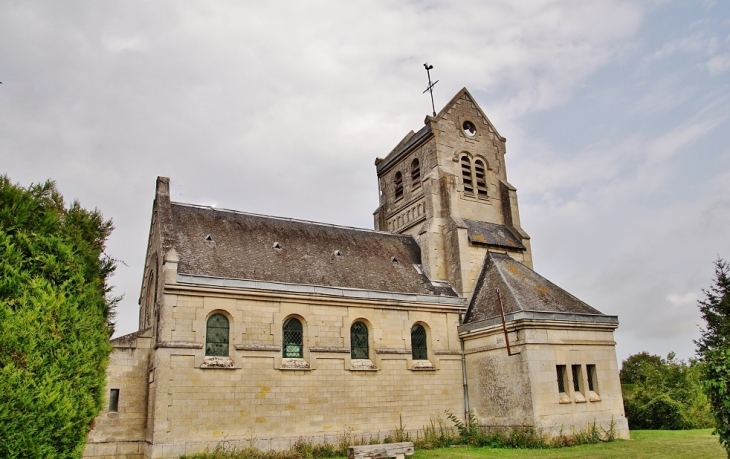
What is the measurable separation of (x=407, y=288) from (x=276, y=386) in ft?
23.4

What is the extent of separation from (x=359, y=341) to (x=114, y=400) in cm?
854

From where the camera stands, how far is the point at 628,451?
16.1 m

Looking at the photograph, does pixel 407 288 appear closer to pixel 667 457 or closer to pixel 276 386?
pixel 276 386

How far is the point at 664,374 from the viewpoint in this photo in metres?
27.1

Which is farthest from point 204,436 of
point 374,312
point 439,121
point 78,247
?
point 439,121

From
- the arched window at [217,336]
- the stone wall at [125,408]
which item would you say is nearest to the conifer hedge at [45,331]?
the arched window at [217,336]

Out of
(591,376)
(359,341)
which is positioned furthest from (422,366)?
(591,376)

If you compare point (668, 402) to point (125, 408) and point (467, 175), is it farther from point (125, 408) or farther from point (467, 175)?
point (125, 408)

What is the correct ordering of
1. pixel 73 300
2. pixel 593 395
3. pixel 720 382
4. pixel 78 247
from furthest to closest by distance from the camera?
1. pixel 593 395
2. pixel 720 382
3. pixel 78 247
4. pixel 73 300

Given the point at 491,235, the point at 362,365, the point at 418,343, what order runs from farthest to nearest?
the point at 491,235 → the point at 418,343 → the point at 362,365

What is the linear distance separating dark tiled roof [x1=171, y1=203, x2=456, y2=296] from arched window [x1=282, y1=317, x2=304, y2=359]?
1.56 meters

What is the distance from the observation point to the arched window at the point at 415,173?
90.5ft

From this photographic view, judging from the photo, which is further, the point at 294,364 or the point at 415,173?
the point at 415,173

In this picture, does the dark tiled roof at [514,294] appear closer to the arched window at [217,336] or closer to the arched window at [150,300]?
the arched window at [217,336]
